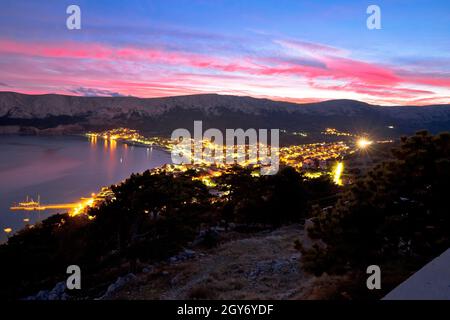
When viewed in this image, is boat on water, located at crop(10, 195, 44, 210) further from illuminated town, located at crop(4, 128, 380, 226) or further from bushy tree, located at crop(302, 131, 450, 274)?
bushy tree, located at crop(302, 131, 450, 274)

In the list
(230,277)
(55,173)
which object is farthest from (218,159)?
(230,277)

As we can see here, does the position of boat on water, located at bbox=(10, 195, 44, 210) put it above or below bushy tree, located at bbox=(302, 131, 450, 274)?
below

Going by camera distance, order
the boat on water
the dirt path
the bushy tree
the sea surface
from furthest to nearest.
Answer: the sea surface → the boat on water → the dirt path → the bushy tree

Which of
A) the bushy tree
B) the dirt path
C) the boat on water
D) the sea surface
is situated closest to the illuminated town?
the boat on water

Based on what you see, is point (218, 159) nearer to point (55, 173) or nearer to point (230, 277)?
point (55, 173)

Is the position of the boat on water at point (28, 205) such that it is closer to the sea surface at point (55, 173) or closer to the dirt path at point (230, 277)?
the sea surface at point (55, 173)

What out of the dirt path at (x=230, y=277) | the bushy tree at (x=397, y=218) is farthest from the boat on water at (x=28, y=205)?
the bushy tree at (x=397, y=218)

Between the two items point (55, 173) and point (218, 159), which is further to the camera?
point (218, 159)
